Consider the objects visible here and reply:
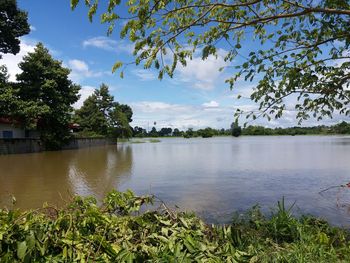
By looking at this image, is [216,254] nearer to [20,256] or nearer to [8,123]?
[20,256]

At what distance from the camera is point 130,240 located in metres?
3.38

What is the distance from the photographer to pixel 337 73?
5258 millimetres

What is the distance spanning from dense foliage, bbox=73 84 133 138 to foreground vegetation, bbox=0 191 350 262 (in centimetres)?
3903

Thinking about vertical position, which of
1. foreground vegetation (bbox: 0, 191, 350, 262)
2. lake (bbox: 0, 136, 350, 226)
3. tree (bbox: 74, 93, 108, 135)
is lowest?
lake (bbox: 0, 136, 350, 226)

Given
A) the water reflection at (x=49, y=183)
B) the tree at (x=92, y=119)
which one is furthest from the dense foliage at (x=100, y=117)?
the water reflection at (x=49, y=183)

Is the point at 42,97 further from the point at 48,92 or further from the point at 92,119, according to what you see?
the point at 92,119

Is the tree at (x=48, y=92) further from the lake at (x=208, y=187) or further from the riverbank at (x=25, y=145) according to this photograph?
the lake at (x=208, y=187)

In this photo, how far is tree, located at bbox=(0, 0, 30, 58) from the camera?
23516 millimetres

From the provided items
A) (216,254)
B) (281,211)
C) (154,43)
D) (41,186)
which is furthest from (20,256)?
(41,186)

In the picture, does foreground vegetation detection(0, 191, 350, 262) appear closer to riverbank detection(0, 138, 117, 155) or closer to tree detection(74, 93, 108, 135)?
riverbank detection(0, 138, 117, 155)

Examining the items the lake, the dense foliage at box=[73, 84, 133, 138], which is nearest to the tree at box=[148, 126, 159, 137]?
the dense foliage at box=[73, 84, 133, 138]

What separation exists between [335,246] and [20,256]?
353 centimetres

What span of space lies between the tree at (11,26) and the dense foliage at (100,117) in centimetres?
1780

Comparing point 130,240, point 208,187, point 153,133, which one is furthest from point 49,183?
point 153,133
